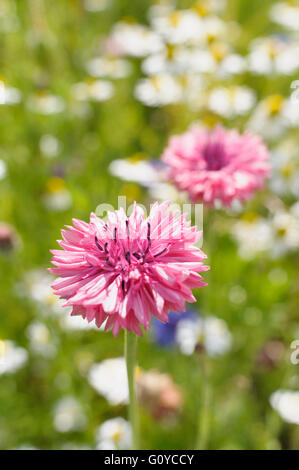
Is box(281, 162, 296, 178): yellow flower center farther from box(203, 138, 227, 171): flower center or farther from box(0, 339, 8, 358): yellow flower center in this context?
box(0, 339, 8, 358): yellow flower center

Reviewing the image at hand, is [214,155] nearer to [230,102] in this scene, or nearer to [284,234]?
[284,234]

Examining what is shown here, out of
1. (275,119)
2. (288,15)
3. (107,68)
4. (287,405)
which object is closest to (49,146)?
(107,68)

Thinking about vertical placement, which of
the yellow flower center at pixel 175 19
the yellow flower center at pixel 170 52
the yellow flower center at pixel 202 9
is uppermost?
the yellow flower center at pixel 202 9

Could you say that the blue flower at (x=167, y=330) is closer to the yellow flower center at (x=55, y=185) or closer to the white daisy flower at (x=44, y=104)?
the yellow flower center at (x=55, y=185)

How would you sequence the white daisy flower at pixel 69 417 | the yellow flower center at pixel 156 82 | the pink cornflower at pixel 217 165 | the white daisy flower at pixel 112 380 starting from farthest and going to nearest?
the yellow flower center at pixel 156 82
the white daisy flower at pixel 69 417
the white daisy flower at pixel 112 380
the pink cornflower at pixel 217 165

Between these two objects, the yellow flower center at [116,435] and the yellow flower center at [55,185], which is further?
the yellow flower center at [55,185]

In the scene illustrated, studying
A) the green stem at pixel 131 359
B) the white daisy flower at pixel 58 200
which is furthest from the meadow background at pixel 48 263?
the green stem at pixel 131 359

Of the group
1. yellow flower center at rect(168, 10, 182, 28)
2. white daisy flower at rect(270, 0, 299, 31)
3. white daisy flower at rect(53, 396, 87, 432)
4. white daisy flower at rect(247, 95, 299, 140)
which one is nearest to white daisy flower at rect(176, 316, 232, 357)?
white daisy flower at rect(53, 396, 87, 432)
